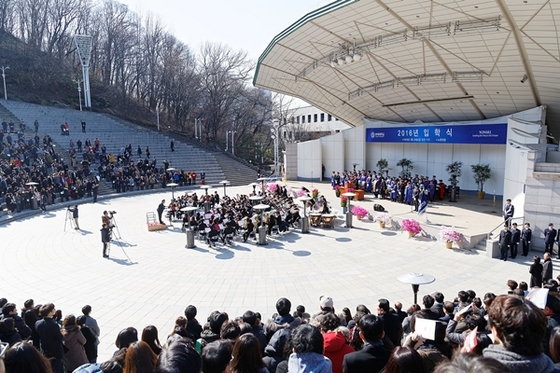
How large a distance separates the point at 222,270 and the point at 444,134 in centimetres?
1968

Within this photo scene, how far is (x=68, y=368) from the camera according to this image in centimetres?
547

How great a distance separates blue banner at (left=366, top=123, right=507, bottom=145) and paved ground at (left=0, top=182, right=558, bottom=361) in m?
6.75

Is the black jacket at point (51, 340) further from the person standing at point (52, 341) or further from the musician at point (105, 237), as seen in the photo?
the musician at point (105, 237)

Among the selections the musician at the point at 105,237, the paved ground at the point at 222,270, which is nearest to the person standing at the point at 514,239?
the paved ground at the point at 222,270

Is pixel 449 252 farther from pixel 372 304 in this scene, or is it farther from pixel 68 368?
pixel 68 368

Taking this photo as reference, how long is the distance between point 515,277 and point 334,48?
14476 mm

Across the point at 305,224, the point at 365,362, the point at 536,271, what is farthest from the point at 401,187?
the point at 365,362

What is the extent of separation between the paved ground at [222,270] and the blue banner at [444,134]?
6747mm

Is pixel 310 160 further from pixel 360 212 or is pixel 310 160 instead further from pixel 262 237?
pixel 262 237

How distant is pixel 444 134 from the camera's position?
998 inches

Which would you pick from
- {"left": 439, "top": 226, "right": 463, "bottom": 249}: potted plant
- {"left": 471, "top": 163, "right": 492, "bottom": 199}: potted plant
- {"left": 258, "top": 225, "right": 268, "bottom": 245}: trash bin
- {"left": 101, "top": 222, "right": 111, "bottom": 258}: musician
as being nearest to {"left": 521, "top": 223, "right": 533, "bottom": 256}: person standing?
{"left": 439, "top": 226, "right": 463, "bottom": 249}: potted plant

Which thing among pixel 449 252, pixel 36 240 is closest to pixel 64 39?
pixel 36 240

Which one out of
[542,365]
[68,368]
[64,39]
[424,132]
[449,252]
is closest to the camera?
[542,365]

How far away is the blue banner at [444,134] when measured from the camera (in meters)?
22.5
